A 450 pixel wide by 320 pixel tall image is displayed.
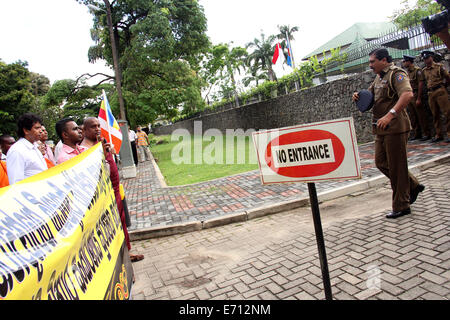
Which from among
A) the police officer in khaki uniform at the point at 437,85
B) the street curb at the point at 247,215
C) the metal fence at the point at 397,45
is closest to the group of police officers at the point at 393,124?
the street curb at the point at 247,215

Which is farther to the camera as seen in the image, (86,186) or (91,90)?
(91,90)

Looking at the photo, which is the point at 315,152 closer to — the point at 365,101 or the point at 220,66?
the point at 365,101

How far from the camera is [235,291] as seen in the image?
10.2 feet

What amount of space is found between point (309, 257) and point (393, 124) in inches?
80.0

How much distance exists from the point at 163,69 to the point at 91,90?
497 cm

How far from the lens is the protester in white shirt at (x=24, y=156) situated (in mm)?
3160

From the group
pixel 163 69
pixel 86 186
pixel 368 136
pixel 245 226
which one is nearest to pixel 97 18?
pixel 163 69

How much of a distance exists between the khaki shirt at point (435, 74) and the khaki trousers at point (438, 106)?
19 centimetres

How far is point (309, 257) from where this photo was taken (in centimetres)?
359

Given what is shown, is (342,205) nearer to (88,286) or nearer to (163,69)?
(88,286)

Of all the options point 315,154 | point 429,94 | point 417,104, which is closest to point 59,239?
point 315,154

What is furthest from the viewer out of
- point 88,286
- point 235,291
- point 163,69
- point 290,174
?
point 163,69

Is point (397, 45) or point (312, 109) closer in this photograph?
point (397, 45)

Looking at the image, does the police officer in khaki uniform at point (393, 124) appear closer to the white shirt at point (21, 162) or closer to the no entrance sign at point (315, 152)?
the no entrance sign at point (315, 152)
